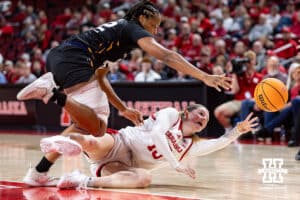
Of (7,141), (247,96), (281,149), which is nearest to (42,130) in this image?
(7,141)

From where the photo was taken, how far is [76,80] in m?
5.79

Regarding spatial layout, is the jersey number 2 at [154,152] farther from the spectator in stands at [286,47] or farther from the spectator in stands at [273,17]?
the spectator in stands at [273,17]

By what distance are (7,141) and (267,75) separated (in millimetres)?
4785

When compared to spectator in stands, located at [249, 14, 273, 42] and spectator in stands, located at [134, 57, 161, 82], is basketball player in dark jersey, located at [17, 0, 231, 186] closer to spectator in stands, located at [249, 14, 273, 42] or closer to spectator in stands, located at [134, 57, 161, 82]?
spectator in stands, located at [134, 57, 161, 82]

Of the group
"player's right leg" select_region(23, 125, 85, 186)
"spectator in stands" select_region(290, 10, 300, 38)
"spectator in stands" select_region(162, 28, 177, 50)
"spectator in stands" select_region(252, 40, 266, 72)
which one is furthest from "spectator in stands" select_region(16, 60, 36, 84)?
"player's right leg" select_region(23, 125, 85, 186)

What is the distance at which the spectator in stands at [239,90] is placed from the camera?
11852 millimetres

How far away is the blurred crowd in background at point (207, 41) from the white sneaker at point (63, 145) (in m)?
5.04

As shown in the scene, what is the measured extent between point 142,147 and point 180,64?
A: 107 centimetres

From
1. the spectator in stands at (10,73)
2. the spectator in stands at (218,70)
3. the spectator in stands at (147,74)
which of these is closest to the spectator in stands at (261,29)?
the spectator in stands at (218,70)

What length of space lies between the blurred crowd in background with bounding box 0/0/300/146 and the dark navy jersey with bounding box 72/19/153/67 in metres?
4.31

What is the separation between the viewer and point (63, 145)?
5375mm

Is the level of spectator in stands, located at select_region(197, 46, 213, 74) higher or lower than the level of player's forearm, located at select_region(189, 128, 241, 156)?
lower

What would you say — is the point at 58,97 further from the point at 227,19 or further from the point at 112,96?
the point at 227,19

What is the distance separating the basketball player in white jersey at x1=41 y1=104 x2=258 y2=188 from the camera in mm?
5758
